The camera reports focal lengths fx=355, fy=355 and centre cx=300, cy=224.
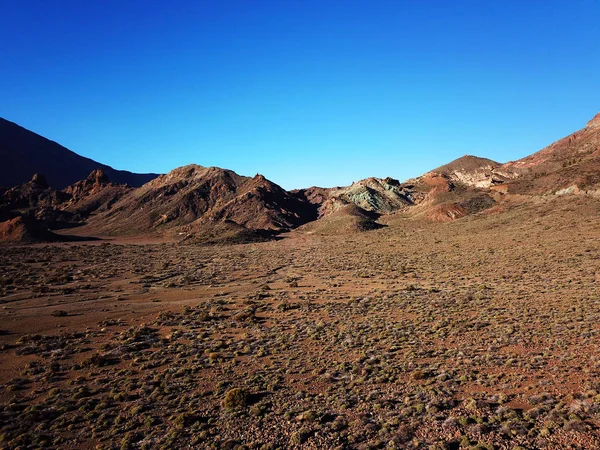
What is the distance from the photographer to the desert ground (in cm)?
1154

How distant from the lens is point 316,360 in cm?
1734

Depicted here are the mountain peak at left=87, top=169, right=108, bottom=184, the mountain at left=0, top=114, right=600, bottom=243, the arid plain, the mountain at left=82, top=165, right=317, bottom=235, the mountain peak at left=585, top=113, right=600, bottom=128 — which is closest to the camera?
the arid plain

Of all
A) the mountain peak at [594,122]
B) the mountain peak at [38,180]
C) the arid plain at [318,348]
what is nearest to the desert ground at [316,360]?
the arid plain at [318,348]

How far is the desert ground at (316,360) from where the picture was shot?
37.9 feet

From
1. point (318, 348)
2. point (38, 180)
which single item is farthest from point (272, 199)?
point (318, 348)

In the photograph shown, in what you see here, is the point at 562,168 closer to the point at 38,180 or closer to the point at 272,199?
the point at 272,199

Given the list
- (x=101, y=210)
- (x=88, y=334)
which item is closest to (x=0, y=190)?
(x=101, y=210)

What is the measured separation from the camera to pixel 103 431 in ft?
40.8

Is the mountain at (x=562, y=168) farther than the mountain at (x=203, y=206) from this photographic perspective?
No

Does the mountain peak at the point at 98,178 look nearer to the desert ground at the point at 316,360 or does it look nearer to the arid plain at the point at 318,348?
the arid plain at the point at 318,348

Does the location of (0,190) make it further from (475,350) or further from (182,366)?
(475,350)

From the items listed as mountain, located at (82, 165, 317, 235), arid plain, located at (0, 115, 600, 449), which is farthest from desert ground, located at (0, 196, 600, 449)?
mountain, located at (82, 165, 317, 235)

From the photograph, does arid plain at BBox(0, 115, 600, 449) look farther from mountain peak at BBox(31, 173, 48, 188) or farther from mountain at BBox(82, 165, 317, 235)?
mountain peak at BBox(31, 173, 48, 188)

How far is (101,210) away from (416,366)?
163589 mm
